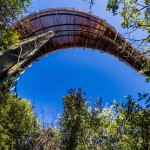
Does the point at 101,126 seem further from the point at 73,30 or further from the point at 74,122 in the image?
the point at 73,30

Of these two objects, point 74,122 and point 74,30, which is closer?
point 74,30

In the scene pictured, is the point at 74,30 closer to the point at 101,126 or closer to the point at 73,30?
the point at 73,30

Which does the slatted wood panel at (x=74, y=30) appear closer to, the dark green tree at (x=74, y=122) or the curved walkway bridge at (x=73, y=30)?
the curved walkway bridge at (x=73, y=30)

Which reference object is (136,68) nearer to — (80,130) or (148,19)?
(80,130)

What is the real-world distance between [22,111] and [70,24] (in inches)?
580

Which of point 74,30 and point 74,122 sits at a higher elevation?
point 74,30

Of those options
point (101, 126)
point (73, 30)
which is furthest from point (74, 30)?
point (101, 126)

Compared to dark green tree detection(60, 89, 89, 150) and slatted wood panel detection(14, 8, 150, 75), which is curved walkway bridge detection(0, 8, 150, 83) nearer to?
slatted wood panel detection(14, 8, 150, 75)

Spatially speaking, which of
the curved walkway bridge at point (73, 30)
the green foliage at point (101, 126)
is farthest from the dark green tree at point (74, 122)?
the curved walkway bridge at point (73, 30)

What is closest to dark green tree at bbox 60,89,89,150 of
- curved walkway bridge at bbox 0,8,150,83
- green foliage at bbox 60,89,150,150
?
green foliage at bbox 60,89,150,150

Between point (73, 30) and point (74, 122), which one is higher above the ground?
point (73, 30)

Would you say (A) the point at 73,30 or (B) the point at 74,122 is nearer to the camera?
(A) the point at 73,30

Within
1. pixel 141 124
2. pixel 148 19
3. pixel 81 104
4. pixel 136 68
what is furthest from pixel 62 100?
pixel 148 19

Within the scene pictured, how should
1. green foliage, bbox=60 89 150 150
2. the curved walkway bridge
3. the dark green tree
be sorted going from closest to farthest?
green foliage, bbox=60 89 150 150 < the curved walkway bridge < the dark green tree
